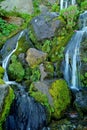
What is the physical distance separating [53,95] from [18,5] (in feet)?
33.1

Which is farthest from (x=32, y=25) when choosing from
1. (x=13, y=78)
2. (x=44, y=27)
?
(x=13, y=78)

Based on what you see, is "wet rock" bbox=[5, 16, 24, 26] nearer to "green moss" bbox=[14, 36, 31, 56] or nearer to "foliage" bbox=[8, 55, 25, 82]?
"green moss" bbox=[14, 36, 31, 56]

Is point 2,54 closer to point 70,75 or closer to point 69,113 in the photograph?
point 70,75

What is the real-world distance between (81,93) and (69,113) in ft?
2.93

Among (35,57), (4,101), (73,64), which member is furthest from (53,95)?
(35,57)

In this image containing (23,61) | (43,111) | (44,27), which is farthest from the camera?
(44,27)

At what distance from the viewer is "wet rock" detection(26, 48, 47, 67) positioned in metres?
12.0

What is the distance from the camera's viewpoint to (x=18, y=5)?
745 inches

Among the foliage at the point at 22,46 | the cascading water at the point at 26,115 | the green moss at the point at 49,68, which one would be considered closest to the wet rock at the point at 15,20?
the foliage at the point at 22,46

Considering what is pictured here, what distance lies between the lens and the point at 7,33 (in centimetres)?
1612

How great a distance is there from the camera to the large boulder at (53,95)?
32.3 ft

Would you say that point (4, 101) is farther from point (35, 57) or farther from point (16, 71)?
point (35, 57)

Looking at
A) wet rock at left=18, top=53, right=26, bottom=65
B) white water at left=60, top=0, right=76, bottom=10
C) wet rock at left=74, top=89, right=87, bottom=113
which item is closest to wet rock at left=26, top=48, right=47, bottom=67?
wet rock at left=18, top=53, right=26, bottom=65

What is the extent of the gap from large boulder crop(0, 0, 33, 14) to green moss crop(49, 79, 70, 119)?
884 cm
